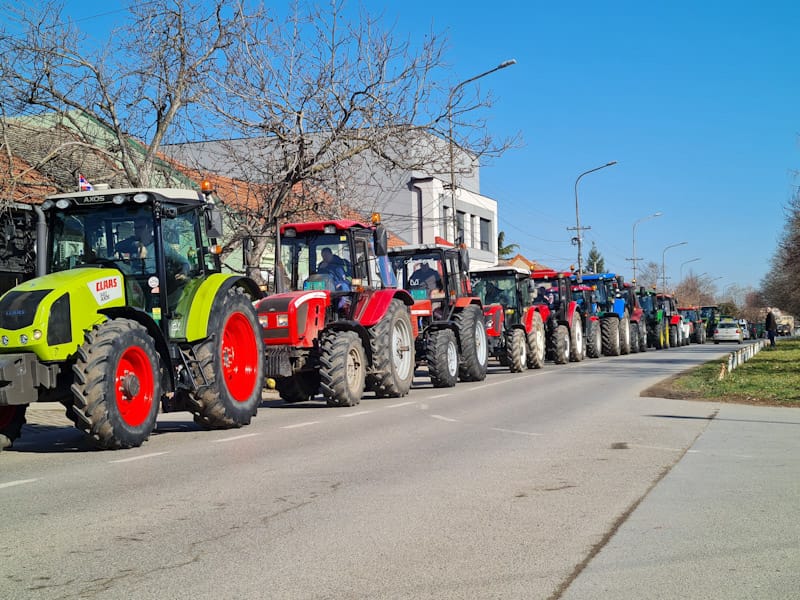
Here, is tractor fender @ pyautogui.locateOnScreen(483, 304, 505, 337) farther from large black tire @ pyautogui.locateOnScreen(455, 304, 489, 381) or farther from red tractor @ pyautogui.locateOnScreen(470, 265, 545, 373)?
large black tire @ pyautogui.locateOnScreen(455, 304, 489, 381)

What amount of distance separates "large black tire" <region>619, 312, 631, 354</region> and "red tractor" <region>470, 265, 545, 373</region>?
10975 mm

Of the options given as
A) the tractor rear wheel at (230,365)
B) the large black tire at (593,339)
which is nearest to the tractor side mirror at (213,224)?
the tractor rear wheel at (230,365)

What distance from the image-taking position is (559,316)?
30.2 m

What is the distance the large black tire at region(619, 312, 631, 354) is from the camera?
37125 mm

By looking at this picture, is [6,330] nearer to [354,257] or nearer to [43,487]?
[43,487]

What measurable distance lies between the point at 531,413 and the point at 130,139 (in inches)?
400

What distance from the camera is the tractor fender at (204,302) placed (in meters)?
10.8

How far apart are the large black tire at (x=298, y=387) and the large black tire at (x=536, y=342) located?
10340 mm

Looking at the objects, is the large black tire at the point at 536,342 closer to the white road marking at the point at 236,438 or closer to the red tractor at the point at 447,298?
the red tractor at the point at 447,298

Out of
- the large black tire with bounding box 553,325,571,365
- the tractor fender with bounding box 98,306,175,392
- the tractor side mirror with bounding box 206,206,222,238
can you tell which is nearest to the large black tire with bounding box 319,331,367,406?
the tractor side mirror with bounding box 206,206,222,238

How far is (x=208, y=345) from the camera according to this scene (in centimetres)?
1097

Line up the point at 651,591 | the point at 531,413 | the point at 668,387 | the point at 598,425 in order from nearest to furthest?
the point at 651,591 → the point at 598,425 → the point at 531,413 → the point at 668,387

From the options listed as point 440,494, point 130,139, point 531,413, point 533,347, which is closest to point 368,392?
point 531,413

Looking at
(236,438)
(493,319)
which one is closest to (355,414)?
(236,438)
